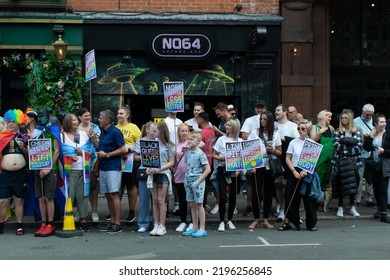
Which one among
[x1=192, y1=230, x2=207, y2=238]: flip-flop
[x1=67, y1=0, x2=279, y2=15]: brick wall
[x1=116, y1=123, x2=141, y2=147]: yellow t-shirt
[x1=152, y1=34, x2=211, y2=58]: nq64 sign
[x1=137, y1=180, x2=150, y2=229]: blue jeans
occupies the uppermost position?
[x1=67, y1=0, x2=279, y2=15]: brick wall

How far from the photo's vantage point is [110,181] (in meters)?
9.62

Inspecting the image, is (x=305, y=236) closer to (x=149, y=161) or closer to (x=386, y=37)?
(x=149, y=161)

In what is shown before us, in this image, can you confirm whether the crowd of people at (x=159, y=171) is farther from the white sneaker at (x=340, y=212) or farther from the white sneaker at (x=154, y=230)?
the white sneaker at (x=340, y=212)

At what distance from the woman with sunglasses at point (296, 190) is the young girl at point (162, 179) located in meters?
1.95

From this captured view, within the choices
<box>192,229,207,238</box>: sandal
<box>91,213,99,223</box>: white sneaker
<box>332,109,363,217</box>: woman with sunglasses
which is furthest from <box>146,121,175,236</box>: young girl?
<box>332,109,363,217</box>: woman with sunglasses

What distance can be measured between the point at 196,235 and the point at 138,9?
6946 mm

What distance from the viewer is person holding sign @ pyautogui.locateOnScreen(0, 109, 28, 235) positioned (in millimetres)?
9492

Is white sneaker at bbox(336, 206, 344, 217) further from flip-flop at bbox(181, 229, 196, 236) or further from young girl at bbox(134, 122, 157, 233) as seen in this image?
young girl at bbox(134, 122, 157, 233)

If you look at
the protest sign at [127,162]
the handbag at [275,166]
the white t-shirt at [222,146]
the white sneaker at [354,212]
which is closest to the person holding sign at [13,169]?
the protest sign at [127,162]

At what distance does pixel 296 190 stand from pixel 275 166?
605 mm

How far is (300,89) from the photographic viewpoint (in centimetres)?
1441

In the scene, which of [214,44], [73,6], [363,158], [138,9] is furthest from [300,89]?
[73,6]

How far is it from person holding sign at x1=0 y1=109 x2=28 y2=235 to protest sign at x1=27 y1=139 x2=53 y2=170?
0.37 m

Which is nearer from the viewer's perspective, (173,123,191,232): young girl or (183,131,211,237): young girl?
(183,131,211,237): young girl
